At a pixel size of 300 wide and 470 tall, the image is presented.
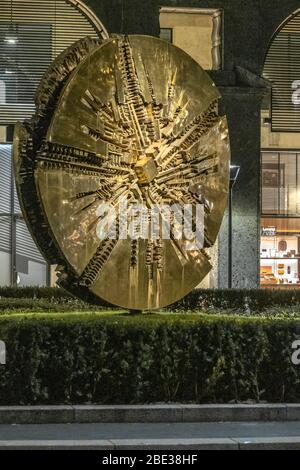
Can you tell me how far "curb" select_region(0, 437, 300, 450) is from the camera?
1131 centimetres

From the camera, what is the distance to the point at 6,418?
501 inches

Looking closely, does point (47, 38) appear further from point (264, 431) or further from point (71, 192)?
point (264, 431)

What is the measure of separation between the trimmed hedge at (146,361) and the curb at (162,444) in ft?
6.06

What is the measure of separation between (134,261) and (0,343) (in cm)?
237

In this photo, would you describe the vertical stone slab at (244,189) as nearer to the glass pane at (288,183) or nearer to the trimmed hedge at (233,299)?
A: the trimmed hedge at (233,299)

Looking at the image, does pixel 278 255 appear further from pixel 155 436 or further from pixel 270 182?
pixel 155 436

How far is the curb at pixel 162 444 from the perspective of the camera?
11.3 m

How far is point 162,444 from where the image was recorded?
1144 cm

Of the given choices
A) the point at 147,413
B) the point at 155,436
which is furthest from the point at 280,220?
the point at 155,436

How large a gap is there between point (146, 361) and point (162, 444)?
2.18 meters
